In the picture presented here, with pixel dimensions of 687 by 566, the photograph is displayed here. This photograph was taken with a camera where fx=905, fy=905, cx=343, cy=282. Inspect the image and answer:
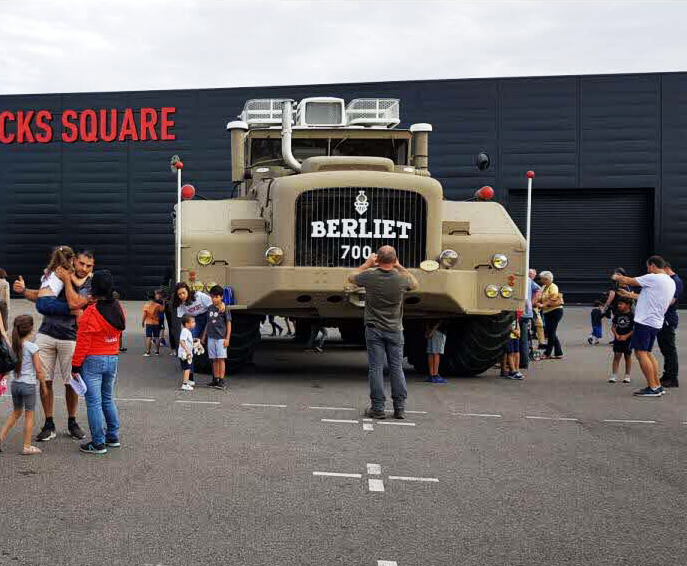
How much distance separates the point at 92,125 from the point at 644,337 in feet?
88.2

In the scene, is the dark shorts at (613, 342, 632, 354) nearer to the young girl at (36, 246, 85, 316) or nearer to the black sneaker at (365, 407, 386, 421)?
the black sneaker at (365, 407, 386, 421)

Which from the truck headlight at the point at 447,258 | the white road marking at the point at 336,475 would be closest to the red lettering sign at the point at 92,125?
the truck headlight at the point at 447,258

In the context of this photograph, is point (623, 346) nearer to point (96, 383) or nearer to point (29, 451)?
point (96, 383)

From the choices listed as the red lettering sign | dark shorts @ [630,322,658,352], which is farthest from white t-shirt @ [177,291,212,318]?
the red lettering sign

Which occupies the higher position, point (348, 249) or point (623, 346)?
point (348, 249)

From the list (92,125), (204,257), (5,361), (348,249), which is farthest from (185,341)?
(92,125)

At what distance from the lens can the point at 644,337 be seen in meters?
10.6

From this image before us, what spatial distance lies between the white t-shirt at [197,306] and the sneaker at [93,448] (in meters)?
3.88

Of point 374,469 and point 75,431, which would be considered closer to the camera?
point 374,469

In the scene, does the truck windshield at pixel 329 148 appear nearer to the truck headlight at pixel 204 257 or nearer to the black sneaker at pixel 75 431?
the truck headlight at pixel 204 257

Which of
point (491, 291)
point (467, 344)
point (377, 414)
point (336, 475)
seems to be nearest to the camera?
point (336, 475)

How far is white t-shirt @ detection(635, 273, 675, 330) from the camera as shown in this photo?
10.7 metres

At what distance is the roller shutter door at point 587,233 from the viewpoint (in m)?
31.2

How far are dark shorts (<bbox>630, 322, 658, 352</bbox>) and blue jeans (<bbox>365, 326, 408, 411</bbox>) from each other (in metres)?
3.56
